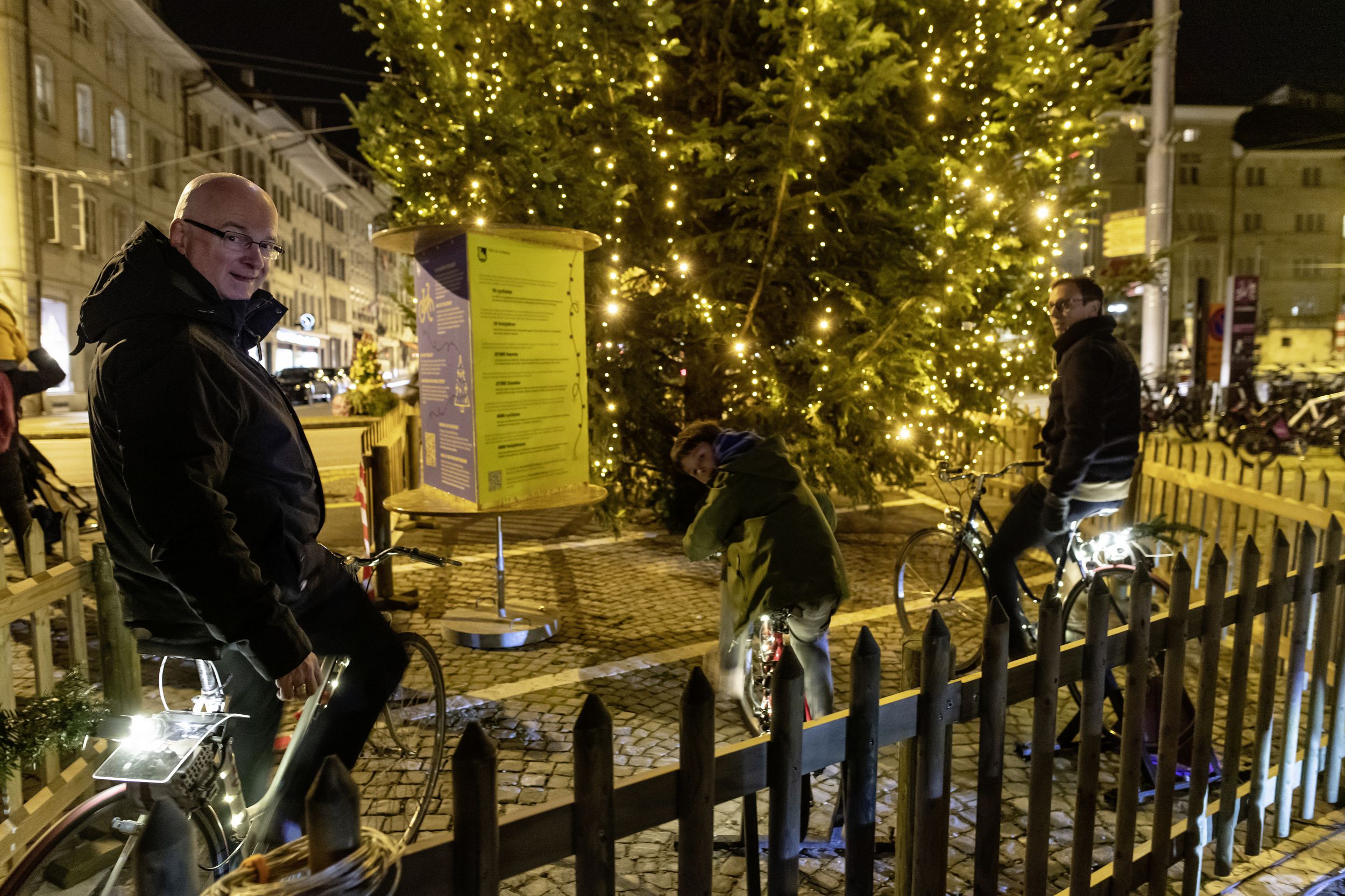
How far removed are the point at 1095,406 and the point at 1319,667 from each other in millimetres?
1424

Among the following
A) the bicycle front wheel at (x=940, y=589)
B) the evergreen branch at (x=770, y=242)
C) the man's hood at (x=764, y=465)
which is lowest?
the bicycle front wheel at (x=940, y=589)

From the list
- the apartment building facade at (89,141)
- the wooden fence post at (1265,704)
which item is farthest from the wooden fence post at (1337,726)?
the apartment building facade at (89,141)

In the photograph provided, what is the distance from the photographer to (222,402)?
6.63 feet

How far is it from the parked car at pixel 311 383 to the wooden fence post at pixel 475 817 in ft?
102

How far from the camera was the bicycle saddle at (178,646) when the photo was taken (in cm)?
215

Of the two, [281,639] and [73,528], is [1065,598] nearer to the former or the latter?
[281,639]

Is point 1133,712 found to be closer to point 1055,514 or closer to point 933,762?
point 933,762

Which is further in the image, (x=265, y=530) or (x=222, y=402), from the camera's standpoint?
(x=265, y=530)

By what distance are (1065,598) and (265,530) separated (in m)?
4.06

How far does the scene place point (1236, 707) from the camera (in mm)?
2936

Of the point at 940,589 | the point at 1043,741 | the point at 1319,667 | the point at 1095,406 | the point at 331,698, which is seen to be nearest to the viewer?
the point at 1043,741

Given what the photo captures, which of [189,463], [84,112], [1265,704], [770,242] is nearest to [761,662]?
[1265,704]

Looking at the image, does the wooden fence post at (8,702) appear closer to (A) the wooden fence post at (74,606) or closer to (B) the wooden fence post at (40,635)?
(B) the wooden fence post at (40,635)

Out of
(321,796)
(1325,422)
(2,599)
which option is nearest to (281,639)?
(321,796)
